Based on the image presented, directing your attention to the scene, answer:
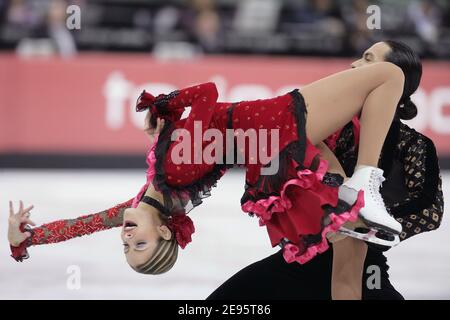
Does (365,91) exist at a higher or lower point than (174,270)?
higher

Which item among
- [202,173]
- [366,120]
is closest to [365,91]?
[366,120]

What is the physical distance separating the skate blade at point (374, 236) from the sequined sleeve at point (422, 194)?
→ 141 mm

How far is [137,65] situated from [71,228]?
5.00 metres

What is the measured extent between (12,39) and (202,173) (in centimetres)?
560

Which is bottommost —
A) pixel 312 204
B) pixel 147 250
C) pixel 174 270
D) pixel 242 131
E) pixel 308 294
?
pixel 174 270

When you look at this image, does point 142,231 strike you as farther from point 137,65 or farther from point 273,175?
point 137,65

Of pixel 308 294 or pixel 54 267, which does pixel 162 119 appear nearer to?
pixel 308 294

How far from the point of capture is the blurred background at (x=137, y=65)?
297 inches

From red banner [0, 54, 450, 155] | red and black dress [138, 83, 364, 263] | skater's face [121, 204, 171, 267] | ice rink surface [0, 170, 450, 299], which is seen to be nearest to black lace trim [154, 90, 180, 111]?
red and black dress [138, 83, 364, 263]

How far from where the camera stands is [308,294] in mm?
2857

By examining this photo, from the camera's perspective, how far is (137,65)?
771 cm

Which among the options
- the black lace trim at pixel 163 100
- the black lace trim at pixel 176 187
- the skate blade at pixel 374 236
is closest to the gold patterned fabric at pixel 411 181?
the skate blade at pixel 374 236

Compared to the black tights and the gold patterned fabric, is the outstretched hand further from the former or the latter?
the gold patterned fabric

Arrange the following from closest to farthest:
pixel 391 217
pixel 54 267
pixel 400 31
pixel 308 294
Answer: pixel 391 217
pixel 308 294
pixel 54 267
pixel 400 31
